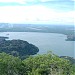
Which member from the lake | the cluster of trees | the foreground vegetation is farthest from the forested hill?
the cluster of trees

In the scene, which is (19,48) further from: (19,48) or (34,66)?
(34,66)

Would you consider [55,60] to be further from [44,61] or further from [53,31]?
[53,31]

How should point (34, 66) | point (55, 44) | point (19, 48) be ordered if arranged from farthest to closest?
point (55, 44) < point (19, 48) < point (34, 66)

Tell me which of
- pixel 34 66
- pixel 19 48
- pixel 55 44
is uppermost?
pixel 34 66

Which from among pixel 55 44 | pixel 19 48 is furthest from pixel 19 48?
pixel 55 44

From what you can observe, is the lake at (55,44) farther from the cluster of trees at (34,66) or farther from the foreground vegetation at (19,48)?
the cluster of trees at (34,66)

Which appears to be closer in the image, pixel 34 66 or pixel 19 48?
pixel 34 66

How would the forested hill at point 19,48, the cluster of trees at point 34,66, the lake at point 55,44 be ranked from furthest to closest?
the forested hill at point 19,48
the lake at point 55,44
the cluster of trees at point 34,66

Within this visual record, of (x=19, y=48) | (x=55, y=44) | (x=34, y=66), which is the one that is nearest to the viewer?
(x=34, y=66)

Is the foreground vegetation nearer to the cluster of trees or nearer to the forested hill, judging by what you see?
the forested hill

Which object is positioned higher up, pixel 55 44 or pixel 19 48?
pixel 19 48

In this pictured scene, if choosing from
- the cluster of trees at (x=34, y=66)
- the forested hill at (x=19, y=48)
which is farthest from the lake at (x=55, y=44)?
the cluster of trees at (x=34, y=66)
